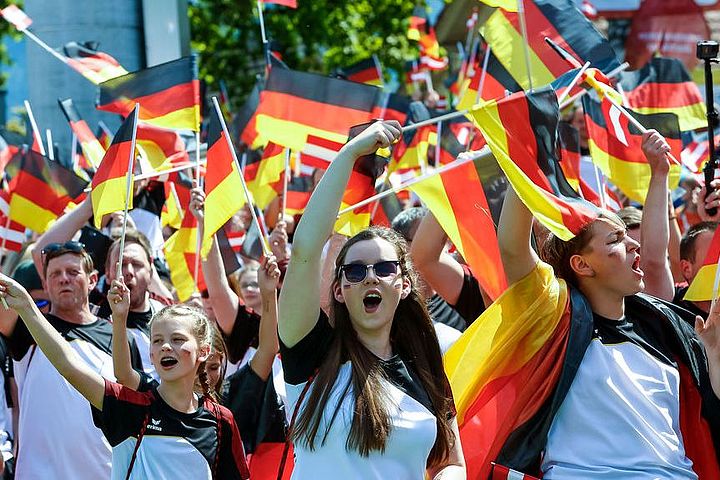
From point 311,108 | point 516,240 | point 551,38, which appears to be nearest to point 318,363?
point 516,240

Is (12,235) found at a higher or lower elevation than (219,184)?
lower

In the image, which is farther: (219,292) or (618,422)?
(219,292)

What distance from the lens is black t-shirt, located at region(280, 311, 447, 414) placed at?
142 inches

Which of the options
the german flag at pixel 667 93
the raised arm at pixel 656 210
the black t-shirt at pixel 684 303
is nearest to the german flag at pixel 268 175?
the german flag at pixel 667 93

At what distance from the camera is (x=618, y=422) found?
398 centimetres

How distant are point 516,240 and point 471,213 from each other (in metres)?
1.24

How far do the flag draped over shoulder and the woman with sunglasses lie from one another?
15.1 inches

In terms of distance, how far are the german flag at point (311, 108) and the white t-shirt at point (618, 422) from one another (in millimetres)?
2742

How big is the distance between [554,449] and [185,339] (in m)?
1.40

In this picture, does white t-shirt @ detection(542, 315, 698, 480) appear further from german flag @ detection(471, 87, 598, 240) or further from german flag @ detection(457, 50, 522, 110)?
german flag @ detection(457, 50, 522, 110)

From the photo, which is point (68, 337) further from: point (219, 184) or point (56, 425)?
point (219, 184)

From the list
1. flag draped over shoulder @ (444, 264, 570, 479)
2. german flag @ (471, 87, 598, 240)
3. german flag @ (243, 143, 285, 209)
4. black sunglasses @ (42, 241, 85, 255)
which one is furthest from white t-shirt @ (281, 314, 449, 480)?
german flag @ (243, 143, 285, 209)

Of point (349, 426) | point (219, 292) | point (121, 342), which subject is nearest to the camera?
point (349, 426)

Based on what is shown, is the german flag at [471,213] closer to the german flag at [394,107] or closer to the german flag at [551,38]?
the german flag at [551,38]
